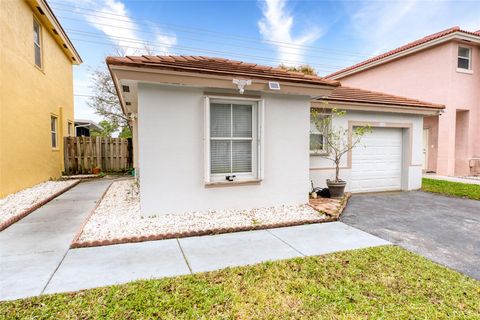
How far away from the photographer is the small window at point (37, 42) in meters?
10.2

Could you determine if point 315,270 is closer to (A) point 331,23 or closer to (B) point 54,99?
(B) point 54,99

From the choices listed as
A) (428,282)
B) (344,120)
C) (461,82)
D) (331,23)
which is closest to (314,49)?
(331,23)

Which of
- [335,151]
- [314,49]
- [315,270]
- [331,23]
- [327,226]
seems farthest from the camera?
[314,49]

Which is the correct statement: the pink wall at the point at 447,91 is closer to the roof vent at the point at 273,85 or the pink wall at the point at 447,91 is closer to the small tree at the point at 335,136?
A: the small tree at the point at 335,136

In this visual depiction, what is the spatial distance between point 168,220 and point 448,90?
14843 mm

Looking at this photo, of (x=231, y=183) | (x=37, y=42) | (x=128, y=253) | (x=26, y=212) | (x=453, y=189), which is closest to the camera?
(x=128, y=253)

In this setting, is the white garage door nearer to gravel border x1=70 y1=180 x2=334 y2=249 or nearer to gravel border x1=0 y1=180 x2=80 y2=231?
gravel border x1=70 y1=180 x2=334 y2=249

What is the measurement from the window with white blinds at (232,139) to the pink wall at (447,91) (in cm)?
1216

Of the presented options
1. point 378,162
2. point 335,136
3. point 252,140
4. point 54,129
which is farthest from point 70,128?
point 378,162

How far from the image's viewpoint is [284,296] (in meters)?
2.98

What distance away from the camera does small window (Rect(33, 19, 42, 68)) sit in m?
10.2

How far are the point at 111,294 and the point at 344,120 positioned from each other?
8.19 metres

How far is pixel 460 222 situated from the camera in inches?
233

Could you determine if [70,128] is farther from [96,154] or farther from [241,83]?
[241,83]
